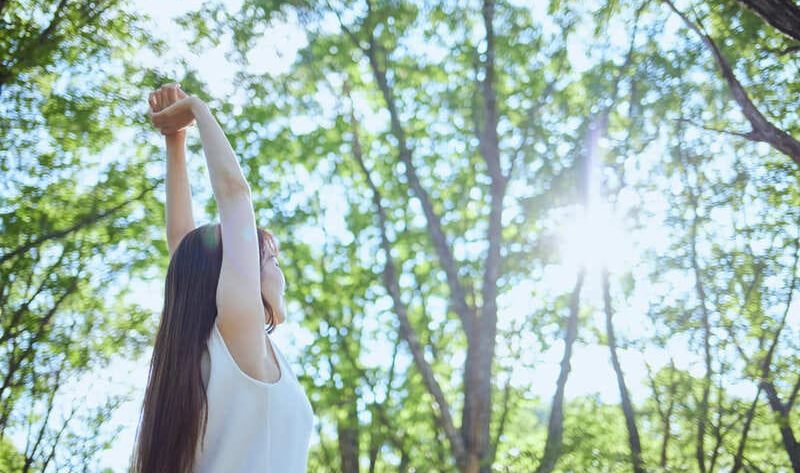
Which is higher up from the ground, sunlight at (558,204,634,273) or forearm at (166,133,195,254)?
sunlight at (558,204,634,273)

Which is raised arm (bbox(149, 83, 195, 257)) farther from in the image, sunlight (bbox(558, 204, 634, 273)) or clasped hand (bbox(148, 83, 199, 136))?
sunlight (bbox(558, 204, 634, 273))

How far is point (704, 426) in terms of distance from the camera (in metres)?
11.8

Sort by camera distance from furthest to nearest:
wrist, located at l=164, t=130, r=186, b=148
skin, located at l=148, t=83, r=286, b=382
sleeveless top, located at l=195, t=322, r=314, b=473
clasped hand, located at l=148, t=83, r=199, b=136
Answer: wrist, located at l=164, t=130, r=186, b=148 → clasped hand, located at l=148, t=83, r=199, b=136 → skin, located at l=148, t=83, r=286, b=382 → sleeveless top, located at l=195, t=322, r=314, b=473

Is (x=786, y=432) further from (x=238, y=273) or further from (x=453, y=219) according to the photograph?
(x=238, y=273)

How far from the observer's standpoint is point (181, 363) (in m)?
1.98

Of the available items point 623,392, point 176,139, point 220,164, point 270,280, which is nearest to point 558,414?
point 623,392

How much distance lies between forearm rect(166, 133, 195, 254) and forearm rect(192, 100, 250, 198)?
45 cm

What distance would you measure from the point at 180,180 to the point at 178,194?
43 mm

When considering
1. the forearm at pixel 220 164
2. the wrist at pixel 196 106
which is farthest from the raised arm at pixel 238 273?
the wrist at pixel 196 106

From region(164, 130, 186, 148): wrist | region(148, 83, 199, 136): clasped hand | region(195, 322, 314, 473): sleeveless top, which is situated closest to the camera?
region(195, 322, 314, 473): sleeveless top

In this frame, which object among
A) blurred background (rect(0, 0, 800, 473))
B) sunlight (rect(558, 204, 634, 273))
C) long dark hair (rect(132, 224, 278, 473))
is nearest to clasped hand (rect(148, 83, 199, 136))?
long dark hair (rect(132, 224, 278, 473))

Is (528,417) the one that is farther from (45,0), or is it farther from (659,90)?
(45,0)

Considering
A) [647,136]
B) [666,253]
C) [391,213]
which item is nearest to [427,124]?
[391,213]

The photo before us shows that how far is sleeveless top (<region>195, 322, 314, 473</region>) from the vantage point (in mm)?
1915
